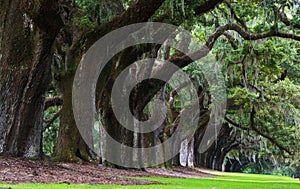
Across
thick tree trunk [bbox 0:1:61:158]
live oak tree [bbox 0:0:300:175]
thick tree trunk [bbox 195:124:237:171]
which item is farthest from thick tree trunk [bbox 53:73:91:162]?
thick tree trunk [bbox 195:124:237:171]

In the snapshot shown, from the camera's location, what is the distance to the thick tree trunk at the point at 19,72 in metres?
10.0

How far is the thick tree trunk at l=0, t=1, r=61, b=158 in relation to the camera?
33.0ft

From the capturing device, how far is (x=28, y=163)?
946 centimetres

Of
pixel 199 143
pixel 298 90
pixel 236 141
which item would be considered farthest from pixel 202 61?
pixel 236 141

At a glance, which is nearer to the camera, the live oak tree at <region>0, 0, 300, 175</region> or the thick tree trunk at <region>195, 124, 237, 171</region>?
the live oak tree at <region>0, 0, 300, 175</region>

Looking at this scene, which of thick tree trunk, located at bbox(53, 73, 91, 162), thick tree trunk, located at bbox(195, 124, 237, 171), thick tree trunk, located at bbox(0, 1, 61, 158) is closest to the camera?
thick tree trunk, located at bbox(0, 1, 61, 158)

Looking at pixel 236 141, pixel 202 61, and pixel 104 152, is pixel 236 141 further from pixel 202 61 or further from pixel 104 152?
pixel 104 152

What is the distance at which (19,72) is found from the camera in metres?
10.2

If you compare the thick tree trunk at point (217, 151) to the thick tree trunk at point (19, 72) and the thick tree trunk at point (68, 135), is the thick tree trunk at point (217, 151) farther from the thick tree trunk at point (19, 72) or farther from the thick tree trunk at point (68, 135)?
the thick tree trunk at point (19, 72)

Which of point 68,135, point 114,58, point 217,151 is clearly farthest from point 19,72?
point 217,151

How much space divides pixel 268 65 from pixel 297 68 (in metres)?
4.57

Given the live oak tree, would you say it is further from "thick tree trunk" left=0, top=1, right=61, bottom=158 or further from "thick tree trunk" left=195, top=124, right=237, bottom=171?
"thick tree trunk" left=195, top=124, right=237, bottom=171

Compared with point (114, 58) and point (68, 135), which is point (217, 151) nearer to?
point (114, 58)

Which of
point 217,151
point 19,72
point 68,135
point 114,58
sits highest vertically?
point 114,58
